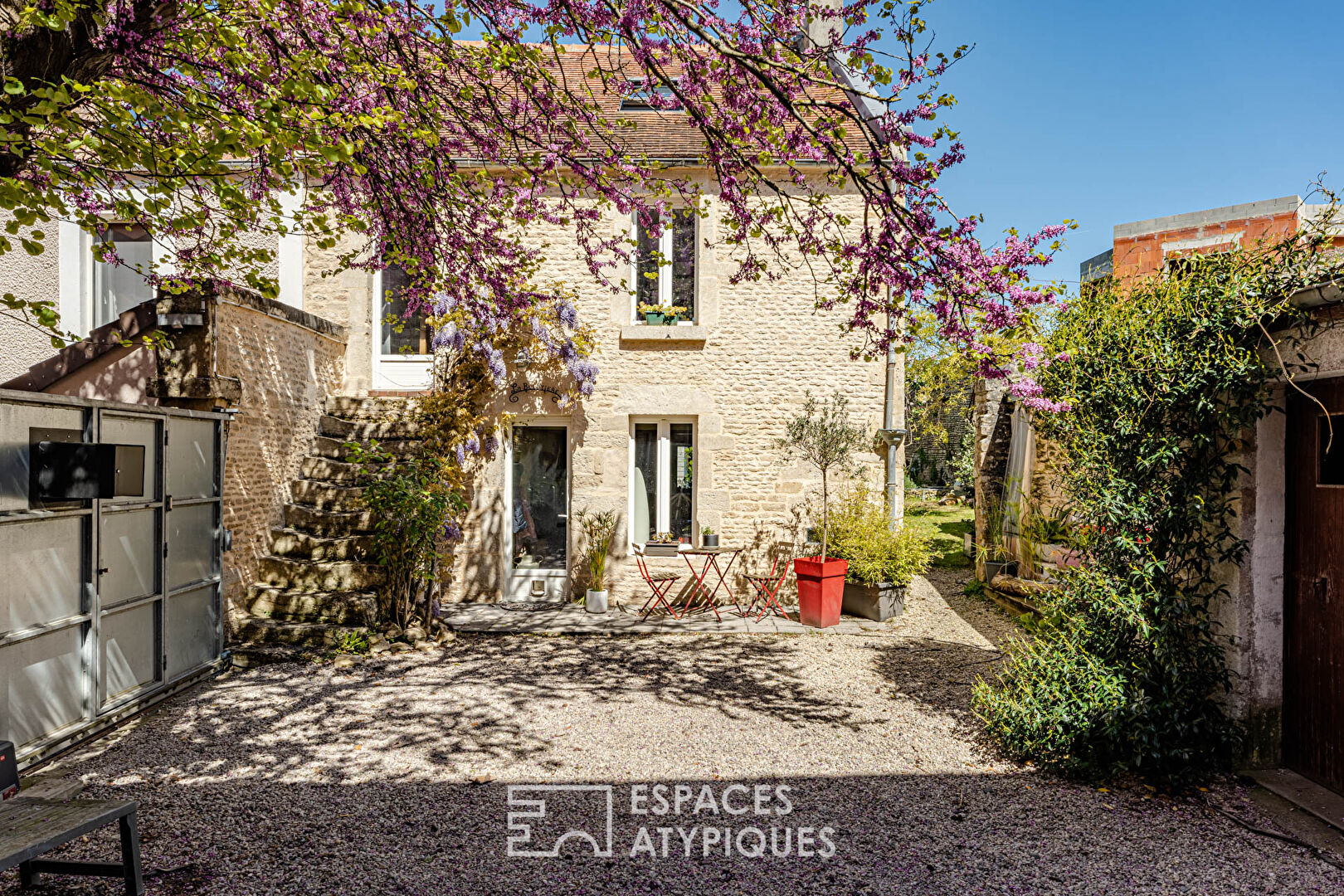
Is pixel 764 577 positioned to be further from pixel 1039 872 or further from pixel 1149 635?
pixel 1039 872

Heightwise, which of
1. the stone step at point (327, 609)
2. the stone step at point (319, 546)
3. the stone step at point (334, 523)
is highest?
the stone step at point (334, 523)

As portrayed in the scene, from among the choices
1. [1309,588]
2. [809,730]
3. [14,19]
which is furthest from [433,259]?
[1309,588]

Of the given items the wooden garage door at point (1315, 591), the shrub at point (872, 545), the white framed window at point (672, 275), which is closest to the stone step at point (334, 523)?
the white framed window at point (672, 275)

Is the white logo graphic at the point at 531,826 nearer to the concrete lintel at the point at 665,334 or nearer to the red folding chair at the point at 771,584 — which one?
the red folding chair at the point at 771,584

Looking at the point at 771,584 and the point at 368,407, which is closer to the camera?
the point at 771,584

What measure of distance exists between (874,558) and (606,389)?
3.42 metres

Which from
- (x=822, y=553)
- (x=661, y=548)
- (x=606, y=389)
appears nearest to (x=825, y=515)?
(x=822, y=553)

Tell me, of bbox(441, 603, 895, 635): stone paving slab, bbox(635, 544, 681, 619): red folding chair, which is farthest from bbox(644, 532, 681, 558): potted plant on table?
bbox(441, 603, 895, 635): stone paving slab

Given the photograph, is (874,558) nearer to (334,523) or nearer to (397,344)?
(334,523)

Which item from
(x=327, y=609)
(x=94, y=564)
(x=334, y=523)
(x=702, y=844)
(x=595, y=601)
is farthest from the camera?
(x=595, y=601)

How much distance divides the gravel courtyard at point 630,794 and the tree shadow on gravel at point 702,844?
11 millimetres

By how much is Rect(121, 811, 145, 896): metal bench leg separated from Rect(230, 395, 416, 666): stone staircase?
3402 mm

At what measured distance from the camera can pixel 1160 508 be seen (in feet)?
12.1

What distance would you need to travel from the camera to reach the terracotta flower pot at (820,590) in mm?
6954
